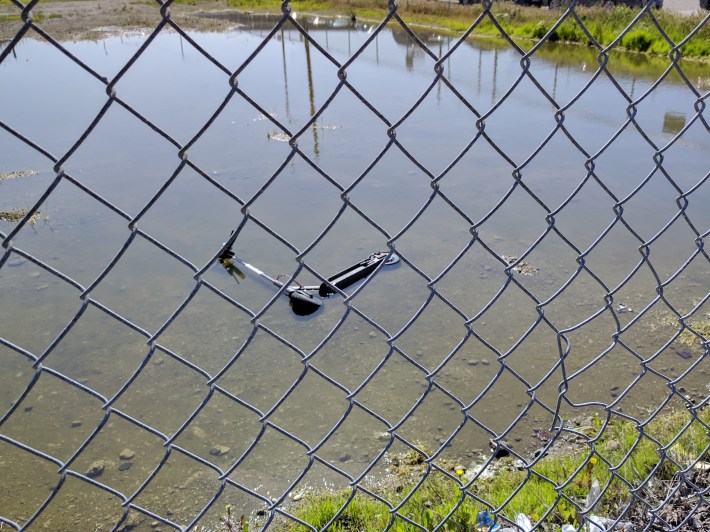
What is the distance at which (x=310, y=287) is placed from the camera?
159 inches

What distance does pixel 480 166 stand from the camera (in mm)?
6508

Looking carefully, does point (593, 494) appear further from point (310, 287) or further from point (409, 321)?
point (310, 287)

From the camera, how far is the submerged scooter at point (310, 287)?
397 centimetres

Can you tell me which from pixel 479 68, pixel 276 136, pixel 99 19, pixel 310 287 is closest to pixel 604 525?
pixel 310 287

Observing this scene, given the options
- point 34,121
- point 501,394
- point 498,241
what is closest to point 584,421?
point 501,394

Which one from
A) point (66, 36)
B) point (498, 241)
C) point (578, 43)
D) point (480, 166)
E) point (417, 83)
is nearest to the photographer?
point (498, 241)

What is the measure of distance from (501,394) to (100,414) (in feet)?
6.62

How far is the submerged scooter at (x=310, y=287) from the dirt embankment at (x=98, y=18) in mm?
11657

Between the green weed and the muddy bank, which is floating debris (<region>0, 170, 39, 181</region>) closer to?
the green weed

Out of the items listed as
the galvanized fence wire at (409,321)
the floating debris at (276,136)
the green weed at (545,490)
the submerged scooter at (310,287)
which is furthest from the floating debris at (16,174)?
the green weed at (545,490)

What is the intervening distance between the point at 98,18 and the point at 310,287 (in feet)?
67.9

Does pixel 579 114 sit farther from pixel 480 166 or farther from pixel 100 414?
pixel 100 414

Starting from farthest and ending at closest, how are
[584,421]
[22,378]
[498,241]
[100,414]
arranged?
1. [498,241]
2. [22,378]
3. [100,414]
4. [584,421]

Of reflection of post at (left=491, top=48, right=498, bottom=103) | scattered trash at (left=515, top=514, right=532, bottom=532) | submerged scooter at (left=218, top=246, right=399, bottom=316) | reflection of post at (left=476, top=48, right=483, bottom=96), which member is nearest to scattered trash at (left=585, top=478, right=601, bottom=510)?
scattered trash at (left=515, top=514, right=532, bottom=532)
